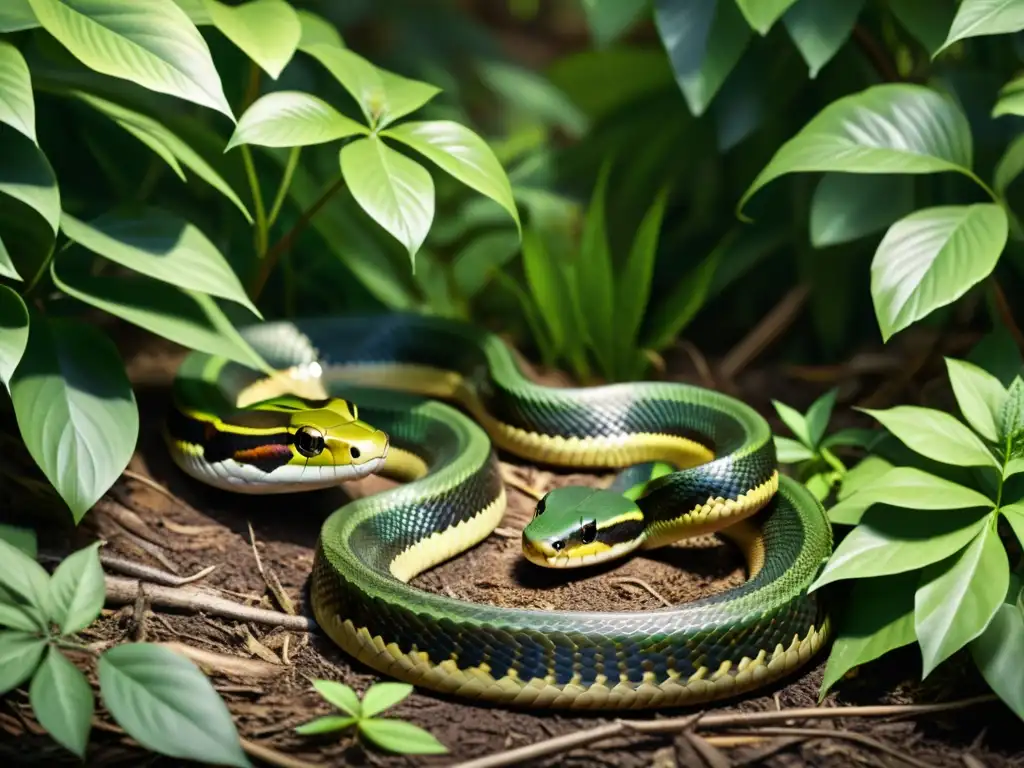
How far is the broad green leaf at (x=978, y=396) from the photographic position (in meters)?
3.42

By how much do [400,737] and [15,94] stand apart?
224 cm

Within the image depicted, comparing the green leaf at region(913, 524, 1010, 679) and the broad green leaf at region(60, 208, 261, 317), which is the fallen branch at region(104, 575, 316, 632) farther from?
the green leaf at region(913, 524, 1010, 679)

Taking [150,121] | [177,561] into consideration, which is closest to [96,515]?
[177,561]

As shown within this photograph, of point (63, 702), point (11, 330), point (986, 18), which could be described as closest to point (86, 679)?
point (63, 702)

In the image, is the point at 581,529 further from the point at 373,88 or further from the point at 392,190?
A: the point at 373,88

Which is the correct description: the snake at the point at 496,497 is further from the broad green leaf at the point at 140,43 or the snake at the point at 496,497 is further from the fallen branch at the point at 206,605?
the broad green leaf at the point at 140,43

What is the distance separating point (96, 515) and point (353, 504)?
100 centimetres

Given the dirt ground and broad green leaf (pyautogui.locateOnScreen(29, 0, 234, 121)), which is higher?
broad green leaf (pyautogui.locateOnScreen(29, 0, 234, 121))

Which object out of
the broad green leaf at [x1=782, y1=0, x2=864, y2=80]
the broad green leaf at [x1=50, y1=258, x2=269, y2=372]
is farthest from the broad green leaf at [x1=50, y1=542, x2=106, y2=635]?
the broad green leaf at [x1=782, y1=0, x2=864, y2=80]

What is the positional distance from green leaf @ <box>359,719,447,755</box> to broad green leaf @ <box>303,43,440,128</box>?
204 cm

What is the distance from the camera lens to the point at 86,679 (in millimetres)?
2881

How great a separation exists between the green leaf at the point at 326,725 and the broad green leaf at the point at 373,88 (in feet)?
6.64

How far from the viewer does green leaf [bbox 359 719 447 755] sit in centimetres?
282

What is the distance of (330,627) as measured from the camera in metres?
3.38
